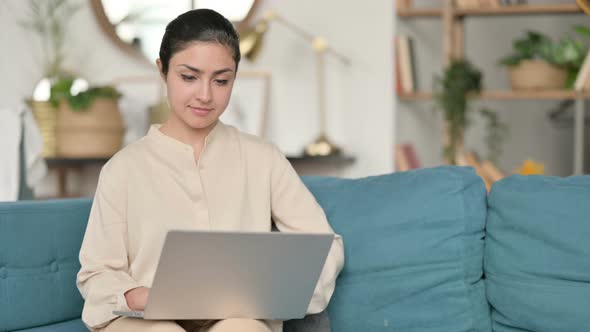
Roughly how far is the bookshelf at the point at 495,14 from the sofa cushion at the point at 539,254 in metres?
2.79

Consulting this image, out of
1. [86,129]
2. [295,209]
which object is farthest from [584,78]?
[295,209]

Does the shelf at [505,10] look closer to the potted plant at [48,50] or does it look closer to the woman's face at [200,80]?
the potted plant at [48,50]

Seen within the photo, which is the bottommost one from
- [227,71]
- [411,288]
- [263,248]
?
[411,288]

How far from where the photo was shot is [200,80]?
6.53 feet

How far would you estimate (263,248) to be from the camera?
1738 millimetres

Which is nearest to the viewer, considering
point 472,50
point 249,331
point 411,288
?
point 249,331

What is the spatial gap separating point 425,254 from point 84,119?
283 centimetres

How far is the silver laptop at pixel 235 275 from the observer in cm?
170

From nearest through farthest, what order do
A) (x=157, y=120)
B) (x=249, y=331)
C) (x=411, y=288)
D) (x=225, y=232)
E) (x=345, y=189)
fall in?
(x=225, y=232) < (x=249, y=331) < (x=411, y=288) < (x=345, y=189) < (x=157, y=120)

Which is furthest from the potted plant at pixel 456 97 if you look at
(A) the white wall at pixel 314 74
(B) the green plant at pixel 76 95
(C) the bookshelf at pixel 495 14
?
(B) the green plant at pixel 76 95

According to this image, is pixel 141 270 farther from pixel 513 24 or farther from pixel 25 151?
Answer: pixel 513 24

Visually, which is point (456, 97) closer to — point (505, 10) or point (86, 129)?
point (505, 10)

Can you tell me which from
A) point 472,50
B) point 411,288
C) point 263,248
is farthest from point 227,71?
point 472,50

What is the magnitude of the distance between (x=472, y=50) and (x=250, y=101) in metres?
2.04
